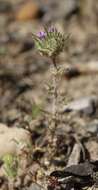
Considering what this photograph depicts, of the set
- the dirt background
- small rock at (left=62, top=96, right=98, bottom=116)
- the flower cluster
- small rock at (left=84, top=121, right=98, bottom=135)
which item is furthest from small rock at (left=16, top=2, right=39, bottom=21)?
the flower cluster

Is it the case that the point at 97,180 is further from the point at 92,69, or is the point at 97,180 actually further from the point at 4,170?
the point at 92,69

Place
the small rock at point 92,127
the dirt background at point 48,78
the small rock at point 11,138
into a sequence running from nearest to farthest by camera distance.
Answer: the small rock at point 11,138, the dirt background at point 48,78, the small rock at point 92,127

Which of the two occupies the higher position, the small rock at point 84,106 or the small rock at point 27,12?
the small rock at point 27,12

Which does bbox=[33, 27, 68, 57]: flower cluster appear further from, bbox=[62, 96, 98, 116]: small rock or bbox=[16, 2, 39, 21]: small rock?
bbox=[16, 2, 39, 21]: small rock

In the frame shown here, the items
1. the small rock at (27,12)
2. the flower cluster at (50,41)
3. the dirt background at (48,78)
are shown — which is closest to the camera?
the flower cluster at (50,41)

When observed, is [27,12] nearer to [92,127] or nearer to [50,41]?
[92,127]

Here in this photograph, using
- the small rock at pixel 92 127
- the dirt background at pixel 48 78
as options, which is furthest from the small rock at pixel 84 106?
the small rock at pixel 92 127

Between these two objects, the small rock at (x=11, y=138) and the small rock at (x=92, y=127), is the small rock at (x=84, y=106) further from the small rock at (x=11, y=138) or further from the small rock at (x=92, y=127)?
the small rock at (x=11, y=138)

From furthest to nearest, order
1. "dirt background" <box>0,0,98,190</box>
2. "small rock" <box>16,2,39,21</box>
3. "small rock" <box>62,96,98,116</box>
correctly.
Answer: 1. "small rock" <box>16,2,39,21</box>
2. "small rock" <box>62,96,98,116</box>
3. "dirt background" <box>0,0,98,190</box>
